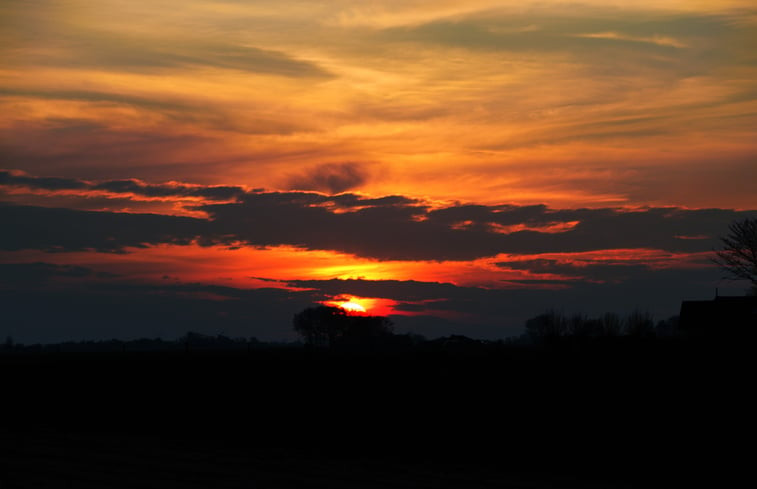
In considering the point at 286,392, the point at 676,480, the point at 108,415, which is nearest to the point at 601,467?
the point at 676,480

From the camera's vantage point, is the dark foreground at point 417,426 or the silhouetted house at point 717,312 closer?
the dark foreground at point 417,426

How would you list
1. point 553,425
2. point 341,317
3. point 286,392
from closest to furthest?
point 553,425 → point 286,392 → point 341,317

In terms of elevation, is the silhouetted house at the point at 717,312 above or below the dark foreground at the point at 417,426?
above

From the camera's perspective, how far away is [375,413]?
75.2 ft

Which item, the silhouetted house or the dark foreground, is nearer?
the dark foreground

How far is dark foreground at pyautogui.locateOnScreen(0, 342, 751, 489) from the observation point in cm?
1775

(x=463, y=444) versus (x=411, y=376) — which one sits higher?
(x=411, y=376)

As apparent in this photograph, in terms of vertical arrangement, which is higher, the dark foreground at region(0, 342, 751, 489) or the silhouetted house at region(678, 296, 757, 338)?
the silhouetted house at region(678, 296, 757, 338)

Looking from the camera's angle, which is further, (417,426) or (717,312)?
(717,312)

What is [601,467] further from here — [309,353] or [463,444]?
[309,353]

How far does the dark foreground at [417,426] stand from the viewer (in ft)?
58.2

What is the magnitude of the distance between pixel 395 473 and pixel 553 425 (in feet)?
14.5

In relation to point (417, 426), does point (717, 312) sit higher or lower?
higher

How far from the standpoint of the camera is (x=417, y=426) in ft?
72.2
